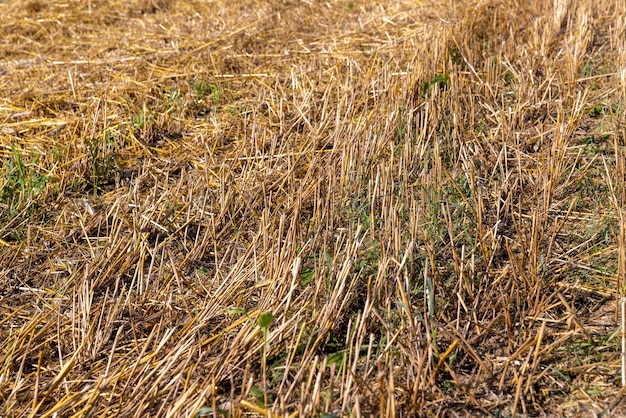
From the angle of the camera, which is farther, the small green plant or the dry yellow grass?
the small green plant

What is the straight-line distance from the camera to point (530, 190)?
3354 millimetres

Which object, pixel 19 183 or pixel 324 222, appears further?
pixel 19 183

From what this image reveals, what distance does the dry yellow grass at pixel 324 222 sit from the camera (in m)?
2.31

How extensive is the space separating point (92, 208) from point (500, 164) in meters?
1.88

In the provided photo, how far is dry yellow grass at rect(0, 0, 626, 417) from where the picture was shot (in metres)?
2.31

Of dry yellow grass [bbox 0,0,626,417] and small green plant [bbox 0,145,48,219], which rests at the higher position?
small green plant [bbox 0,145,48,219]

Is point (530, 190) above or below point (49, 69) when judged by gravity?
below

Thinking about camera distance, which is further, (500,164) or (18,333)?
(500,164)

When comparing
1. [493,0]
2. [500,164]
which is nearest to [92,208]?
[500,164]

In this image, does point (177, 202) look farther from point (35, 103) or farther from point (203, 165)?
point (35, 103)

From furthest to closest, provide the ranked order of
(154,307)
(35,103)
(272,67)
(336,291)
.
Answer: (272,67)
(35,103)
(154,307)
(336,291)

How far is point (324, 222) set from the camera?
119 inches

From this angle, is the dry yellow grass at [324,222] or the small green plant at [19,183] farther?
the small green plant at [19,183]

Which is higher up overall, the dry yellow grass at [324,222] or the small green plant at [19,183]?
the small green plant at [19,183]
